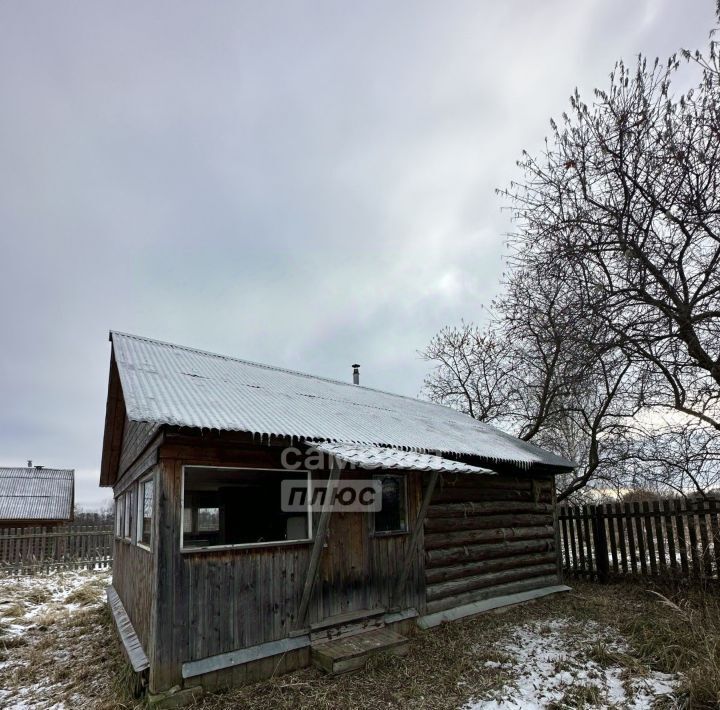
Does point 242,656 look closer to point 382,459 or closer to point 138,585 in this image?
point 138,585

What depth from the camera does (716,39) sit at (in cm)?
565

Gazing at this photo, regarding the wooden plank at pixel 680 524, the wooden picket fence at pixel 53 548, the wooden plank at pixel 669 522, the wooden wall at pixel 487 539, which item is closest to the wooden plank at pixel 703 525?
the wooden plank at pixel 680 524

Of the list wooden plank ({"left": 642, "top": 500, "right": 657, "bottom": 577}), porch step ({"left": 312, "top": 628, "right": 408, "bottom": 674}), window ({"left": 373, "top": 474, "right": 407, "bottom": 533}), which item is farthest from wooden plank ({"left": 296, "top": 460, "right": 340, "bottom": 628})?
wooden plank ({"left": 642, "top": 500, "right": 657, "bottom": 577})

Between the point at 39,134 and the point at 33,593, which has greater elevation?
the point at 39,134

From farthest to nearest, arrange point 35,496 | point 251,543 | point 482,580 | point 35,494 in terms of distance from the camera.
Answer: point 35,494
point 35,496
point 482,580
point 251,543

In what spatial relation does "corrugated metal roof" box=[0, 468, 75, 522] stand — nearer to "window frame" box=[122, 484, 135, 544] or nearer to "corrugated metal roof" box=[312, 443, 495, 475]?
"window frame" box=[122, 484, 135, 544]

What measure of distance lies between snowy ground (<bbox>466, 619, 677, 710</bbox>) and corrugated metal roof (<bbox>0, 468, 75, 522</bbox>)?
22.1 metres

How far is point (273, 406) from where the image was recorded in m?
7.42

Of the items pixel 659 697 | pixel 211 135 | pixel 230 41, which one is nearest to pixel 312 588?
pixel 659 697

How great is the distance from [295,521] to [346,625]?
161 centimetres

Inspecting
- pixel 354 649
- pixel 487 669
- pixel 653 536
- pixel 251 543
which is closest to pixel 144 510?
pixel 251 543

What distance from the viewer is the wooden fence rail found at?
9.40 m

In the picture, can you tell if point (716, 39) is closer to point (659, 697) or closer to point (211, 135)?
point (659, 697)

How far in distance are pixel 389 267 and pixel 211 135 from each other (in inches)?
418
